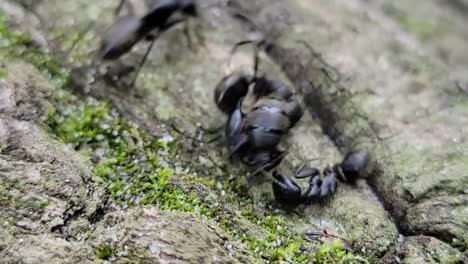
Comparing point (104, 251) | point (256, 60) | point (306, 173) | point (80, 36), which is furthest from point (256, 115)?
point (80, 36)

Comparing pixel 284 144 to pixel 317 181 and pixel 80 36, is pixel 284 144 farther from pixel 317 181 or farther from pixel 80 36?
pixel 80 36

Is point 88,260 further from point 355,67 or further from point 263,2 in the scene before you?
point 263,2

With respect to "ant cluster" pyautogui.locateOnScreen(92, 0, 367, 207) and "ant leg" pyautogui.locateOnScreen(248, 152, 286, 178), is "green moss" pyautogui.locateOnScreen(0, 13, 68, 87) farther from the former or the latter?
"ant leg" pyautogui.locateOnScreen(248, 152, 286, 178)

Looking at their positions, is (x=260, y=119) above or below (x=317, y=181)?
above

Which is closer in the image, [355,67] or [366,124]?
[366,124]

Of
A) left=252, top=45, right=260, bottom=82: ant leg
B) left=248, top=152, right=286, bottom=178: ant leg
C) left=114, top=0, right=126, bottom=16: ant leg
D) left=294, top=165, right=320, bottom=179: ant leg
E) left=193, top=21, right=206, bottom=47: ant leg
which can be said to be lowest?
left=294, top=165, right=320, bottom=179: ant leg

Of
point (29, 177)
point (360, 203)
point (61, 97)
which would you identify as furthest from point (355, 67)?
point (29, 177)

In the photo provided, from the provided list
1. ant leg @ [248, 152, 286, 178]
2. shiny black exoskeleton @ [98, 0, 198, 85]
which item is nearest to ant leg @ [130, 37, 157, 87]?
shiny black exoskeleton @ [98, 0, 198, 85]
